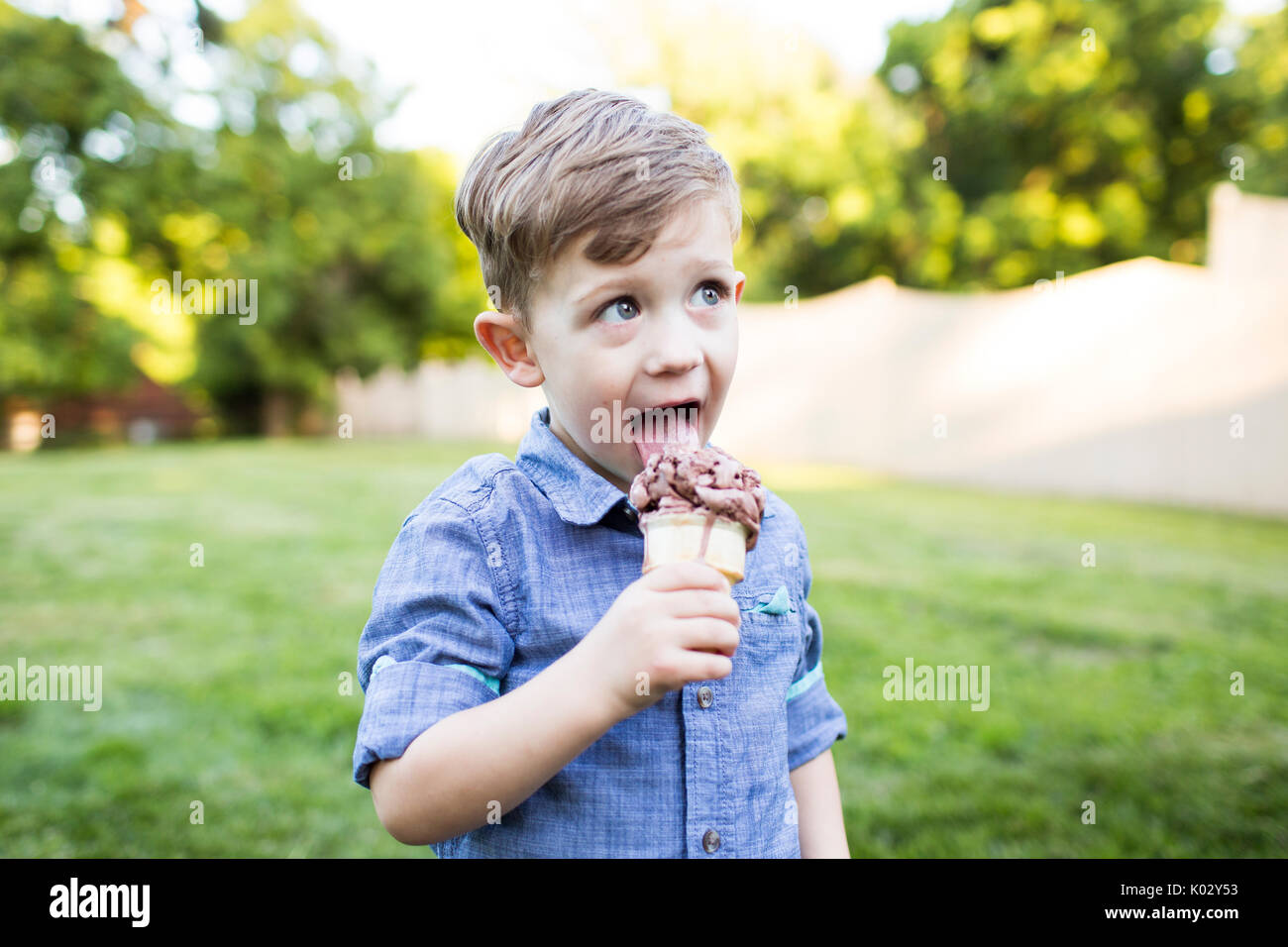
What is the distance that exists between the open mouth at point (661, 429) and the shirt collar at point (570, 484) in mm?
88

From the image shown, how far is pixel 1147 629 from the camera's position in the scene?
511 cm

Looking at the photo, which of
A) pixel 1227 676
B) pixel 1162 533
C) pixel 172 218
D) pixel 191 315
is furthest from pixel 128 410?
pixel 1227 676

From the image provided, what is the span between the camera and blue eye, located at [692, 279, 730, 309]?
145 cm

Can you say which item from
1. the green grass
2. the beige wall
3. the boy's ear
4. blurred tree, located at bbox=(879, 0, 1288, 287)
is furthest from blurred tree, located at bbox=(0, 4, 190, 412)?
the boy's ear

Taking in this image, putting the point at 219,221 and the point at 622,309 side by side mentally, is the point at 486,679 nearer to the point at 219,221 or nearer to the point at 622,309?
the point at 622,309

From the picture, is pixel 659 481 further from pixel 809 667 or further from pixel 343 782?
pixel 343 782

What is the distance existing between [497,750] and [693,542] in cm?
38

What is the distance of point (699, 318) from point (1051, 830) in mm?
2362

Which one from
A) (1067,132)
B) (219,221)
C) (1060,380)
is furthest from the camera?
(219,221)

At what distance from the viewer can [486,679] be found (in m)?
1.35

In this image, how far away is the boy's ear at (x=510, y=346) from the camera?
153cm

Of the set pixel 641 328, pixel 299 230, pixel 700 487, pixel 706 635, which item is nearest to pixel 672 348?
pixel 641 328

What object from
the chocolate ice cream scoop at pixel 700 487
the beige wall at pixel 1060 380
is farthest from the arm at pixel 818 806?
the beige wall at pixel 1060 380

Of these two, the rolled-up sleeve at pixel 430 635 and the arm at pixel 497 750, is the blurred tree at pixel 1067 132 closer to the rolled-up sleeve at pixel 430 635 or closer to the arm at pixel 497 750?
the rolled-up sleeve at pixel 430 635
